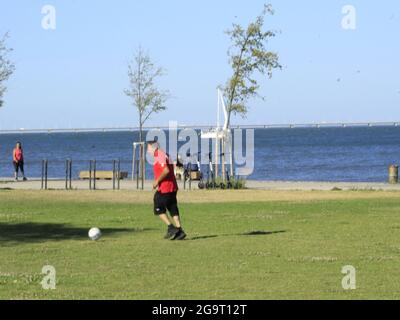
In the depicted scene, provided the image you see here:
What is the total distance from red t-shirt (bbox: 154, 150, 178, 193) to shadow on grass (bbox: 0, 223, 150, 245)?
183 centimetres

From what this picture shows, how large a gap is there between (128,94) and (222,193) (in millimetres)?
13622

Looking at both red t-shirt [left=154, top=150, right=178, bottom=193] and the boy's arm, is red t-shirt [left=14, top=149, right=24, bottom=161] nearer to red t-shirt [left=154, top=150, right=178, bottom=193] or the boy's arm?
red t-shirt [left=154, top=150, right=178, bottom=193]

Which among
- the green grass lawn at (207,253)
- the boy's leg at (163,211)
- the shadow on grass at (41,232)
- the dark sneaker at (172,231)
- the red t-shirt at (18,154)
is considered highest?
the red t-shirt at (18,154)

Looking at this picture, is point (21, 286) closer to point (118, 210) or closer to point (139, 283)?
point (139, 283)

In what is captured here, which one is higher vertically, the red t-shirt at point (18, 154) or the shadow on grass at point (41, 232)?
the red t-shirt at point (18, 154)

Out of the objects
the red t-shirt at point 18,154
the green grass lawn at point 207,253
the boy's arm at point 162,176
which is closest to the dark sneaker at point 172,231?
the green grass lawn at point 207,253

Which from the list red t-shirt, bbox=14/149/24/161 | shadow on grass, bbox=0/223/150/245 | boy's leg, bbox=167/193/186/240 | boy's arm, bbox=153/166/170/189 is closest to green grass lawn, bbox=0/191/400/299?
shadow on grass, bbox=0/223/150/245

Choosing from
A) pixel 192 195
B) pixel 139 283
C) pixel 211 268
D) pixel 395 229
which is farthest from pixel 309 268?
pixel 192 195

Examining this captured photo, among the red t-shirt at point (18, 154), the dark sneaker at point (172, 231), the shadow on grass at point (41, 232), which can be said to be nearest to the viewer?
the dark sneaker at point (172, 231)

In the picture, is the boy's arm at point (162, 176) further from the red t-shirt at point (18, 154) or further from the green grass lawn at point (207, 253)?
the red t-shirt at point (18, 154)

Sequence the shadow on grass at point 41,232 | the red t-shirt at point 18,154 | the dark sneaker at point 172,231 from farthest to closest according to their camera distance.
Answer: the red t-shirt at point 18,154, the shadow on grass at point 41,232, the dark sneaker at point 172,231

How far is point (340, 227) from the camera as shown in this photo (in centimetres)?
1978

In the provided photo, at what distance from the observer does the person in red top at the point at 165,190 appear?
693 inches

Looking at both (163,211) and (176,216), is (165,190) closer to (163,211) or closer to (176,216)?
(163,211)
